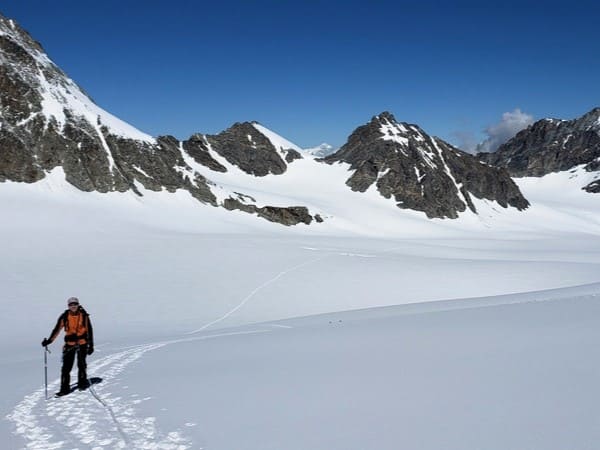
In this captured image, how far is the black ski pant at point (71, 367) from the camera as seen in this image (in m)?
9.52

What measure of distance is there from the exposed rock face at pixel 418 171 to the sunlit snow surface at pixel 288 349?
61774 mm

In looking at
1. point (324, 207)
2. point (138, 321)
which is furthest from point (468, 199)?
point (138, 321)

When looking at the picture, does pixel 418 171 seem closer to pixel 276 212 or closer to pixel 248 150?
pixel 248 150

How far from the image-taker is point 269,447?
6.00m

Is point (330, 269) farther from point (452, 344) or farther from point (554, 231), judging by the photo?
point (554, 231)

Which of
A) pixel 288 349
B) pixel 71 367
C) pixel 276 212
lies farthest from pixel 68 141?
pixel 71 367

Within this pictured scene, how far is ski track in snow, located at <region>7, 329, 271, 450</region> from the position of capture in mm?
6469

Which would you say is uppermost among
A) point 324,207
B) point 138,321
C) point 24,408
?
point 324,207

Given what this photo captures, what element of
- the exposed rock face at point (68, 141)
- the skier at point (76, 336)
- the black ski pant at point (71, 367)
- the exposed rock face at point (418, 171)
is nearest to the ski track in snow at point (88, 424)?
the black ski pant at point (71, 367)

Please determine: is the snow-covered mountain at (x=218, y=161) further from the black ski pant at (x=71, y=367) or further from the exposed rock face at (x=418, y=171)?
the black ski pant at (x=71, y=367)

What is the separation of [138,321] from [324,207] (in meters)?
65.9

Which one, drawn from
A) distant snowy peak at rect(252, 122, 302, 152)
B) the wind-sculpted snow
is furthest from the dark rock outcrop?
the wind-sculpted snow

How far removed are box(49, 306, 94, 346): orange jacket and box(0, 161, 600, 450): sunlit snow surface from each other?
41.6 inches

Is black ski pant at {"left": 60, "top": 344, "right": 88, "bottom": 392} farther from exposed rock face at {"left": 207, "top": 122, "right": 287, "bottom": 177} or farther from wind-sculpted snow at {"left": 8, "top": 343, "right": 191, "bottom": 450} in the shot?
exposed rock face at {"left": 207, "top": 122, "right": 287, "bottom": 177}
